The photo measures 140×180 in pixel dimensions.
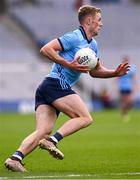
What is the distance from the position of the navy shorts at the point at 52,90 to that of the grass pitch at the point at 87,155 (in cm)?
103

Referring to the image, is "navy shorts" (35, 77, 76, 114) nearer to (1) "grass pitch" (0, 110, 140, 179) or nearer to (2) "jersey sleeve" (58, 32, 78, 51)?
(2) "jersey sleeve" (58, 32, 78, 51)

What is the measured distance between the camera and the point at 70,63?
11.2 metres

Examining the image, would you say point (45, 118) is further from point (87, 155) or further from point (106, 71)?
point (87, 155)

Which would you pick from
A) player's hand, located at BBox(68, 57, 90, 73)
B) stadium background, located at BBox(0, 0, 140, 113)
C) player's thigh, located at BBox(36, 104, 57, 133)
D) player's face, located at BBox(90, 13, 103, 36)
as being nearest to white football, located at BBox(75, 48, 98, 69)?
player's hand, located at BBox(68, 57, 90, 73)

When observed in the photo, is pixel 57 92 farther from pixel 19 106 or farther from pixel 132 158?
pixel 19 106

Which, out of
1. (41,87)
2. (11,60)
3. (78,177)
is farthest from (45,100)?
(11,60)

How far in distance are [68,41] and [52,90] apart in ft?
2.41

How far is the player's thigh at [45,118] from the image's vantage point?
11547 mm

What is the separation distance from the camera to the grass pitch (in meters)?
11.1

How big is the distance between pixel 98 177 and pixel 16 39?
33.9 metres

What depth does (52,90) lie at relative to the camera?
1152 centimetres

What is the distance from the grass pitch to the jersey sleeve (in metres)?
1.77

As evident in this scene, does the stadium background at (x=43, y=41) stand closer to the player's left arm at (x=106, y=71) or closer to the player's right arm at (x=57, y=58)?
the player's left arm at (x=106, y=71)

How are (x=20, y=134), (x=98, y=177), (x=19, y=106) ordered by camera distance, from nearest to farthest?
(x=98, y=177), (x=20, y=134), (x=19, y=106)
